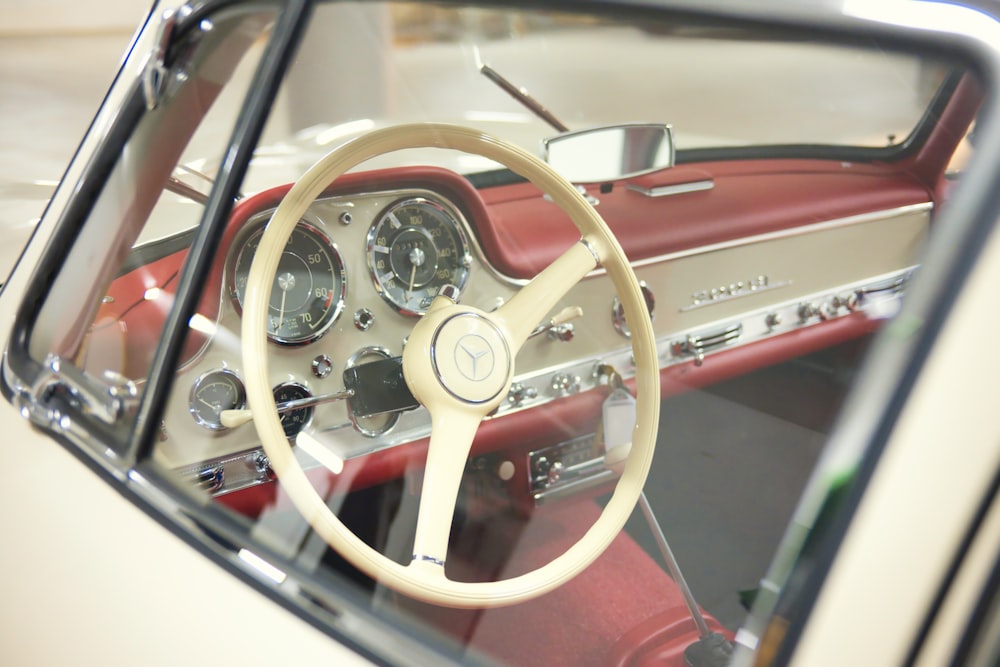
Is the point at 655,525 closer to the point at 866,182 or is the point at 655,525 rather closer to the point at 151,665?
the point at 151,665

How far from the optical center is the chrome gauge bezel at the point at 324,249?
1.17 meters

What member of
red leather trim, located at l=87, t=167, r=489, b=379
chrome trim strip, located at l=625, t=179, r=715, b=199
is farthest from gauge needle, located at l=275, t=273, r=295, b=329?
chrome trim strip, located at l=625, t=179, r=715, b=199

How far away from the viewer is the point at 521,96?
73.0 inches

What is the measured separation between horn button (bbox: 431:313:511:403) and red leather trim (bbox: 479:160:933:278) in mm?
455

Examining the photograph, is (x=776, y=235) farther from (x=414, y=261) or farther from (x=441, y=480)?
(x=441, y=480)

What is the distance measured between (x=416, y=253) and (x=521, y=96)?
0.61 m

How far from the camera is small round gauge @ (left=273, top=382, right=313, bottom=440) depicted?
1178 mm

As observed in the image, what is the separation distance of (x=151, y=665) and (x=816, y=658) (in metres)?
0.72

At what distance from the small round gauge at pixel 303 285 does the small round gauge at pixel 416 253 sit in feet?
0.26

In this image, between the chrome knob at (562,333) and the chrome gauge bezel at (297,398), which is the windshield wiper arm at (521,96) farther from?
the chrome gauge bezel at (297,398)

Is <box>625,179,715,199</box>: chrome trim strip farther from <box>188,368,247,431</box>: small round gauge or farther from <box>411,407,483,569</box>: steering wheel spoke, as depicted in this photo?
<box>188,368,247,431</box>: small round gauge

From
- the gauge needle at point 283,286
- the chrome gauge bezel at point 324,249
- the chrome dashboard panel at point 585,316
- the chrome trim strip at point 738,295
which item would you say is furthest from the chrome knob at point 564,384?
the gauge needle at point 283,286

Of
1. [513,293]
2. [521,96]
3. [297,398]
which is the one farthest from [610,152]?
[297,398]

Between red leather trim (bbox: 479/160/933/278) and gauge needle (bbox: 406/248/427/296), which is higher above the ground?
red leather trim (bbox: 479/160/933/278)
